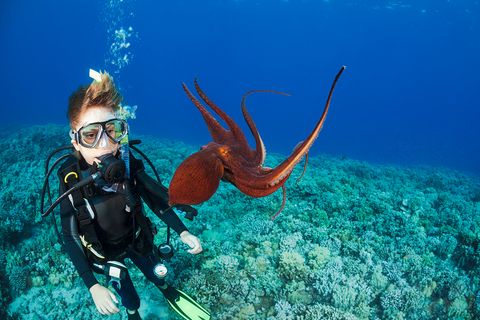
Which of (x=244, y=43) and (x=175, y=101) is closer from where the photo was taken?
(x=244, y=43)

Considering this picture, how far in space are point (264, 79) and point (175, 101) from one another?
57856mm

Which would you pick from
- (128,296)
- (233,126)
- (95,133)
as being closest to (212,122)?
(233,126)

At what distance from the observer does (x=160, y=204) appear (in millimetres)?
3023

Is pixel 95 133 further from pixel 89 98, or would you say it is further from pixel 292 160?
pixel 292 160

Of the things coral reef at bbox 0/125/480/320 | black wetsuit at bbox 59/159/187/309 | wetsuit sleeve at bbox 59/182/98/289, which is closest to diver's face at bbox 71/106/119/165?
black wetsuit at bbox 59/159/187/309

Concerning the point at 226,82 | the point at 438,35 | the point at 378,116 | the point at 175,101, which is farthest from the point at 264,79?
the point at 438,35

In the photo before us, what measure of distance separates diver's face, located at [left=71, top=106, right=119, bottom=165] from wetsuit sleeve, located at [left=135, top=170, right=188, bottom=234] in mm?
545

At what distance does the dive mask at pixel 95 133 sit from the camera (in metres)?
2.35

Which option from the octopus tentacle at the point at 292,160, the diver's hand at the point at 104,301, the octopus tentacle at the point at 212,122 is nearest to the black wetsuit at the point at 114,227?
the diver's hand at the point at 104,301

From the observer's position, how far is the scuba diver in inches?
92.0

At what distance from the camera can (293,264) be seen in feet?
14.2

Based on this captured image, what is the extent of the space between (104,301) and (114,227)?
2.71ft

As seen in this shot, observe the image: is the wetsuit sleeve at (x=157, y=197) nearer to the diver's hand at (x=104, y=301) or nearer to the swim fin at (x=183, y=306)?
the diver's hand at (x=104, y=301)

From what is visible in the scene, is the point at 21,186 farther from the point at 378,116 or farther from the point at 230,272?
the point at 378,116
